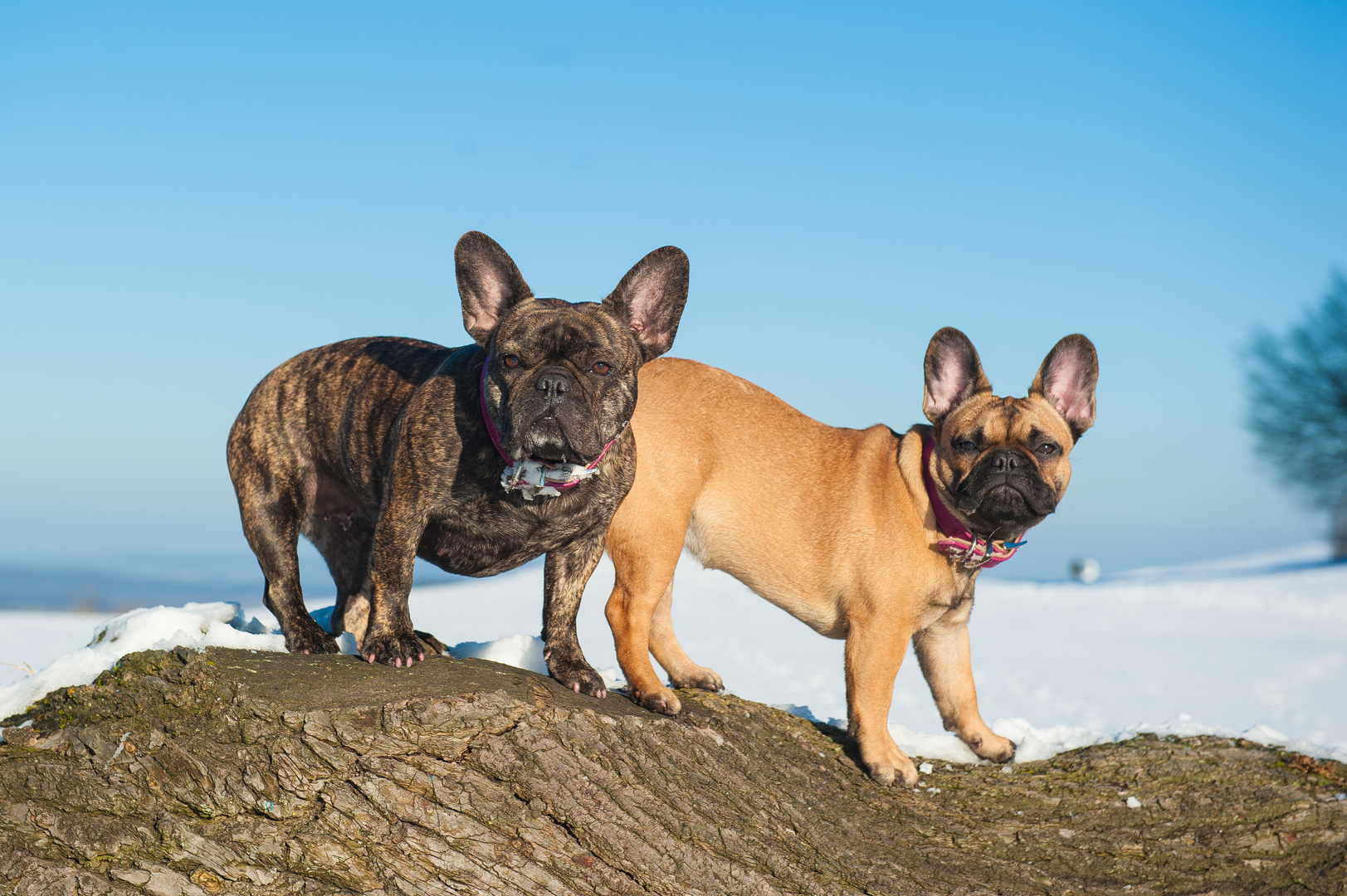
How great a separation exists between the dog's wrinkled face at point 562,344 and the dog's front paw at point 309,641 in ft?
5.13

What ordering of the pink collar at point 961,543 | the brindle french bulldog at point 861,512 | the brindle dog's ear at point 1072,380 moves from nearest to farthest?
1. the brindle french bulldog at point 861,512
2. the pink collar at point 961,543
3. the brindle dog's ear at point 1072,380

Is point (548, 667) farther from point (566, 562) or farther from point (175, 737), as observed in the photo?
point (175, 737)

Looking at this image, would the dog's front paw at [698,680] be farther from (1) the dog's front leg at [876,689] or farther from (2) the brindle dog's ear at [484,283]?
(2) the brindle dog's ear at [484,283]

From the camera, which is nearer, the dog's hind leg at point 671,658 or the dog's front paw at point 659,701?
the dog's front paw at point 659,701

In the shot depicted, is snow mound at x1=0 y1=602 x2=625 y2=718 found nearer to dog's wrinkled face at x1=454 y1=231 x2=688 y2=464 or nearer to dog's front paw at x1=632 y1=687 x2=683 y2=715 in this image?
dog's front paw at x1=632 y1=687 x2=683 y2=715

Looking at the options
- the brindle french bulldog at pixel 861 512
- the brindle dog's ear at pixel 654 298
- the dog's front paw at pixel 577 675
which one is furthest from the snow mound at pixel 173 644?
the brindle dog's ear at pixel 654 298

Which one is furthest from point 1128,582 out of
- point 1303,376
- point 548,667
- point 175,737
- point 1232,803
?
point 175,737

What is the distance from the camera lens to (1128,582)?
25.0 meters

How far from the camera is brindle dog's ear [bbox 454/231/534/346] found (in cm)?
477

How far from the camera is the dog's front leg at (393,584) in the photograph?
4508 mm

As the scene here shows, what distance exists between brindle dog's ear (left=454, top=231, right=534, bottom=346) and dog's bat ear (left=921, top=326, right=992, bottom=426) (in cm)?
246

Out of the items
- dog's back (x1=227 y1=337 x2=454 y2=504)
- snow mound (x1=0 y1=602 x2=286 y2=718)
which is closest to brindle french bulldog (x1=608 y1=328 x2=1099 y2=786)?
dog's back (x1=227 y1=337 x2=454 y2=504)

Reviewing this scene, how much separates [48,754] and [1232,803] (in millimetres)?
5913

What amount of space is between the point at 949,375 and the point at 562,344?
2619 millimetres
